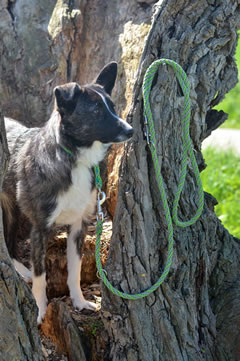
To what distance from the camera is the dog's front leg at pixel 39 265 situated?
4457 millimetres

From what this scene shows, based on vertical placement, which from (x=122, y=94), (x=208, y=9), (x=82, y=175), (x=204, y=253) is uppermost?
(x=208, y=9)

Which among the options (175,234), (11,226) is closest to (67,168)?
(175,234)

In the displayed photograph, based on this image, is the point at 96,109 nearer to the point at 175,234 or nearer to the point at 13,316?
the point at 175,234

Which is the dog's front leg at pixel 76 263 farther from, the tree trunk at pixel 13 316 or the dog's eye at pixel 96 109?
the tree trunk at pixel 13 316

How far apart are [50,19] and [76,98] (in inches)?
75.0

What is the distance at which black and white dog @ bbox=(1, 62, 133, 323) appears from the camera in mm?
4188

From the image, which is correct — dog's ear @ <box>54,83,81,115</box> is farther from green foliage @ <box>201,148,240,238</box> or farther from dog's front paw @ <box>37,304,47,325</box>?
green foliage @ <box>201,148,240,238</box>

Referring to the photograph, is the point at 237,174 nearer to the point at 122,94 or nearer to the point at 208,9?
the point at 122,94

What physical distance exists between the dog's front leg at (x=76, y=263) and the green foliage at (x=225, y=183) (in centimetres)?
281

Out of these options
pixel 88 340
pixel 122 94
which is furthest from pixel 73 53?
pixel 88 340

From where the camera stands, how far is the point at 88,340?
3.94m

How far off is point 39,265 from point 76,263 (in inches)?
12.3

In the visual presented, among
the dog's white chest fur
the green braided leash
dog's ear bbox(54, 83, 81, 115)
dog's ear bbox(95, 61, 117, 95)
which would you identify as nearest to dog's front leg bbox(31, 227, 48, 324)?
the dog's white chest fur

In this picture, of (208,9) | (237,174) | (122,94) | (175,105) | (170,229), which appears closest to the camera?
(170,229)
